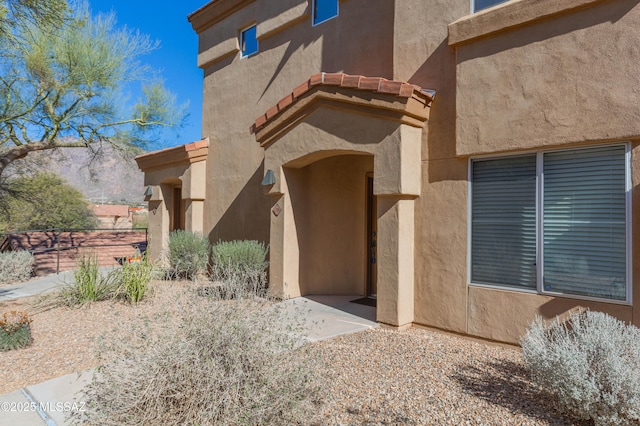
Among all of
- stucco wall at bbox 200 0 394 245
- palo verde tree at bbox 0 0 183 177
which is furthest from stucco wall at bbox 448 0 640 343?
palo verde tree at bbox 0 0 183 177

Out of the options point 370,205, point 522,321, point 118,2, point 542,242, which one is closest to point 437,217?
point 542,242

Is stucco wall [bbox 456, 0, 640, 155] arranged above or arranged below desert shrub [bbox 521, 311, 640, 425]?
above

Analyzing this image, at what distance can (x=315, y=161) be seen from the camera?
906 cm

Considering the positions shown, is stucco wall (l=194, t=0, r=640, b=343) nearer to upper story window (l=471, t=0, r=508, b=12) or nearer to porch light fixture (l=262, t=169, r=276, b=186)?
upper story window (l=471, t=0, r=508, b=12)

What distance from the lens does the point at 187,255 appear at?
11039 mm

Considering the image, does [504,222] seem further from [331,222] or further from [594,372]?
[331,222]

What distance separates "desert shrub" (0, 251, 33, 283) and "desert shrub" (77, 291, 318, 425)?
12244 millimetres

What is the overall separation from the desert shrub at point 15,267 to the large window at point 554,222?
14.4m

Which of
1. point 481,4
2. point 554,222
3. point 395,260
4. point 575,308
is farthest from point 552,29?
point 395,260

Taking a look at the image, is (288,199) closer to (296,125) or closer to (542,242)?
(296,125)

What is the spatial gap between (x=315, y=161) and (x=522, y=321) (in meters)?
5.28

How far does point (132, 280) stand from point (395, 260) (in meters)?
5.49

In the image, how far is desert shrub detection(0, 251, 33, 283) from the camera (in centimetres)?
1307

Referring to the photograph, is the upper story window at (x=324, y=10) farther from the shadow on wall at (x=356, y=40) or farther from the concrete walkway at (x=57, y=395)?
the concrete walkway at (x=57, y=395)
